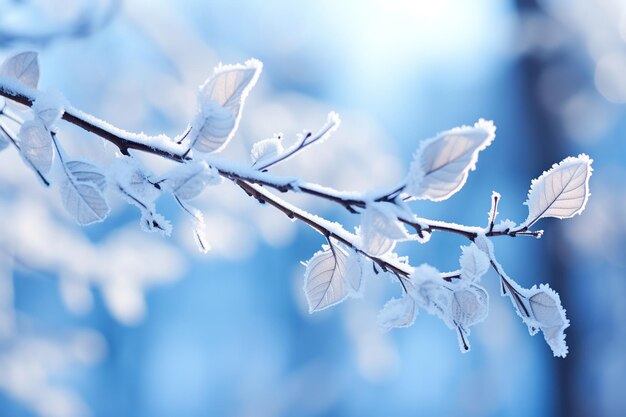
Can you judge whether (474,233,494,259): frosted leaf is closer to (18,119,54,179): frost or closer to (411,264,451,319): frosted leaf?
(411,264,451,319): frosted leaf

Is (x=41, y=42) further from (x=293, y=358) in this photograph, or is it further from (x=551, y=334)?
(x=293, y=358)

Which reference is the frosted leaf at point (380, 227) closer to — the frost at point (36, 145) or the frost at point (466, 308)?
the frost at point (466, 308)

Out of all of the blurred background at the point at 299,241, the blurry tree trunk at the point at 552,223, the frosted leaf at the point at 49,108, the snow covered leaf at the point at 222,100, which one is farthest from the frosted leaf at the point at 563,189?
the blurry tree trunk at the point at 552,223

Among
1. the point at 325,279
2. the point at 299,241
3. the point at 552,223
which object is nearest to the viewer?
the point at 325,279

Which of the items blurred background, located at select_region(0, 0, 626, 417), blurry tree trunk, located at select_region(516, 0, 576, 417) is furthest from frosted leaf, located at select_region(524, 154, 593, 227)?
blurry tree trunk, located at select_region(516, 0, 576, 417)

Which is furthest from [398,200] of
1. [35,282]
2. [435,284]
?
[35,282]

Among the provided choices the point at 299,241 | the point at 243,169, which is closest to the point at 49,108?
the point at 243,169

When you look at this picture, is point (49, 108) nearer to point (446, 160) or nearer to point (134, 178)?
point (134, 178)
